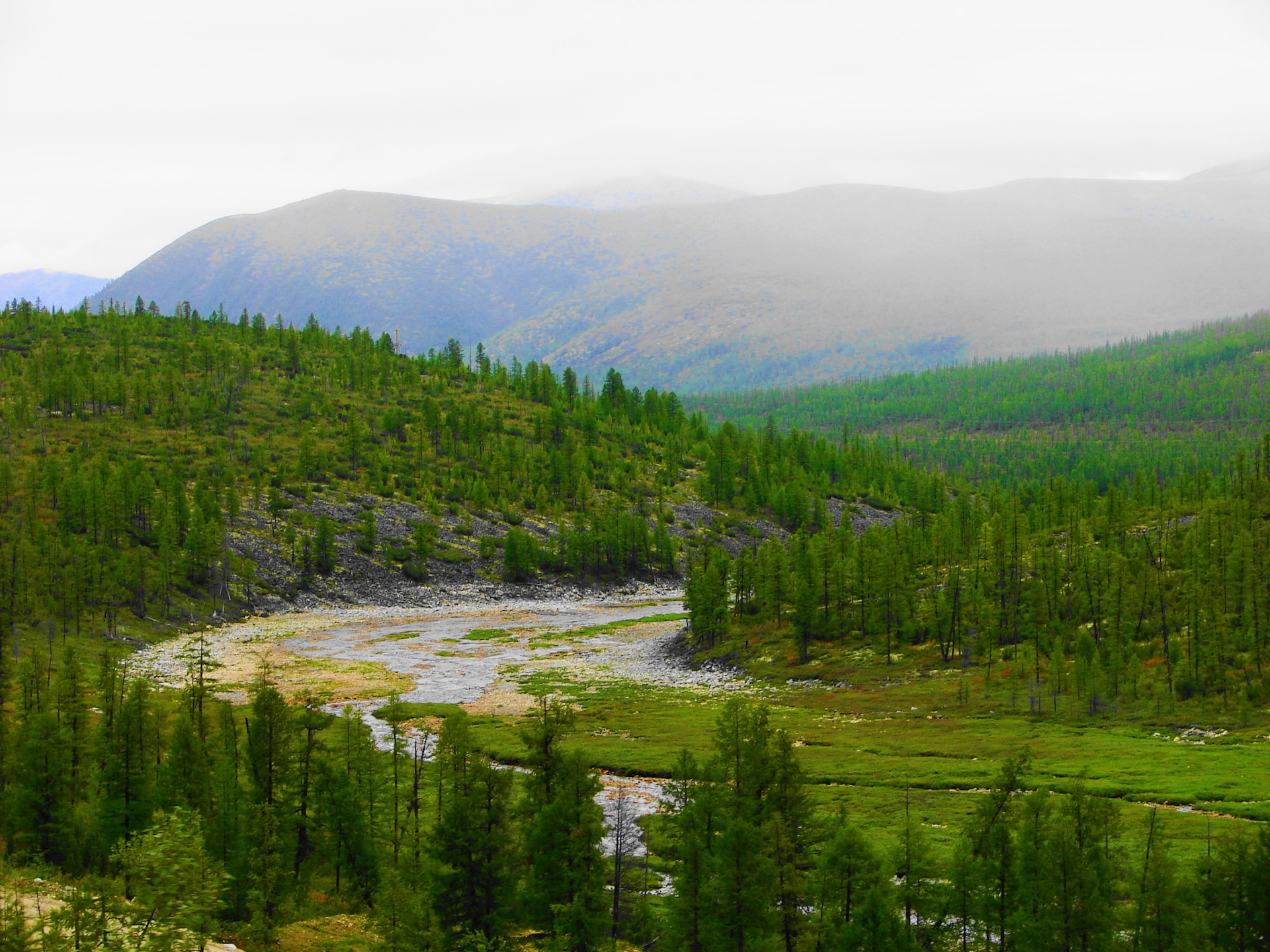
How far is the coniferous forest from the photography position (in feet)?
85.3

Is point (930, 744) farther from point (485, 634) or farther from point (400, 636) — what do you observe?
point (400, 636)

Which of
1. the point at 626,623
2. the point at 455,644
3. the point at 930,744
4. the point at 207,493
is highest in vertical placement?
the point at 207,493

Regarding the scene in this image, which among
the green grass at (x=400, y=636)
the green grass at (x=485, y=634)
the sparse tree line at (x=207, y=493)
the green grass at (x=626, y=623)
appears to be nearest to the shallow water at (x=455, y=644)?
the green grass at (x=400, y=636)

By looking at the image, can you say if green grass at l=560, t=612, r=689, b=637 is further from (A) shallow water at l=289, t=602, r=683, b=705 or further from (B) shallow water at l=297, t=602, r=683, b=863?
(A) shallow water at l=289, t=602, r=683, b=705

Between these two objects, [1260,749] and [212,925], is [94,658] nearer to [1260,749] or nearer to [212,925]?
[212,925]

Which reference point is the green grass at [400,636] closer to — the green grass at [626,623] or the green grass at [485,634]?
the green grass at [485,634]

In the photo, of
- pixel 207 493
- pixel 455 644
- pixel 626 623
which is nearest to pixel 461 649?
pixel 455 644

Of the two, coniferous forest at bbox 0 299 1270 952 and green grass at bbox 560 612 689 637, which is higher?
coniferous forest at bbox 0 299 1270 952

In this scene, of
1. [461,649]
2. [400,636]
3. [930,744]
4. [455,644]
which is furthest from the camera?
[400,636]

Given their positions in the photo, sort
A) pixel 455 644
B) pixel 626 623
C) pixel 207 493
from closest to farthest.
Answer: pixel 455 644 → pixel 626 623 → pixel 207 493

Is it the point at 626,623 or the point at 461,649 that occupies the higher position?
the point at 461,649

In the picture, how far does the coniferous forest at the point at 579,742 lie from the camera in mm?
26000

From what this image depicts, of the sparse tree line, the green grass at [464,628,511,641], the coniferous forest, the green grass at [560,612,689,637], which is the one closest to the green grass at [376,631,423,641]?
the green grass at [464,628,511,641]

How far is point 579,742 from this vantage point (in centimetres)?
5997
